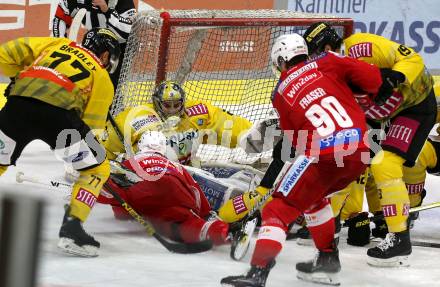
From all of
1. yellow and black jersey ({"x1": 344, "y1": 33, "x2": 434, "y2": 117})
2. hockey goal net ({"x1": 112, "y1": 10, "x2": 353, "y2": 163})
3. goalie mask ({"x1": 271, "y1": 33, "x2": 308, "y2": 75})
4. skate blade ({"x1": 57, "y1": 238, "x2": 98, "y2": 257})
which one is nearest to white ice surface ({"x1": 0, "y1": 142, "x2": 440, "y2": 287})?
skate blade ({"x1": 57, "y1": 238, "x2": 98, "y2": 257})

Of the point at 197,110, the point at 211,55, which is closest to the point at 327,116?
the point at 197,110

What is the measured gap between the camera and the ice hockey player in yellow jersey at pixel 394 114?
3.25m

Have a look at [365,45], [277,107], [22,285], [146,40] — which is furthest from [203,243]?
[22,285]

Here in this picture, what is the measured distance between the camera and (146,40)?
4.88 m

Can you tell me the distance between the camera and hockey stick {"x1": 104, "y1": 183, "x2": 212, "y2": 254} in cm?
337

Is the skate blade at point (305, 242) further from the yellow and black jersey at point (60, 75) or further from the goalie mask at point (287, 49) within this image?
the yellow and black jersey at point (60, 75)

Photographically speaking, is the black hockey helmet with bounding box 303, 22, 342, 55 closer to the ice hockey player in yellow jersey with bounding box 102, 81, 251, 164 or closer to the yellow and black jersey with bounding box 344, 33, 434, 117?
the yellow and black jersey with bounding box 344, 33, 434, 117

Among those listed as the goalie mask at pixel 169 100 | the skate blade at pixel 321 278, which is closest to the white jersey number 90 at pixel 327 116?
the skate blade at pixel 321 278

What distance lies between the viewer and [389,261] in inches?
128

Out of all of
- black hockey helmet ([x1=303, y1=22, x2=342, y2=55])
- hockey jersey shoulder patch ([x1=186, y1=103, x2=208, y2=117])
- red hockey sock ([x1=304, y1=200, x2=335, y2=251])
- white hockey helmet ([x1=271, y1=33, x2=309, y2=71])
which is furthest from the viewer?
hockey jersey shoulder patch ([x1=186, y1=103, x2=208, y2=117])

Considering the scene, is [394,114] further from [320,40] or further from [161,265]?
[161,265]

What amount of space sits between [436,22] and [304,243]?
3727 millimetres

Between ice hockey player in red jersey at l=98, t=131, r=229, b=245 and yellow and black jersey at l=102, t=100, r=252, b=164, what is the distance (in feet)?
1.99

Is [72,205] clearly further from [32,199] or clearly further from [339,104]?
[32,199]
